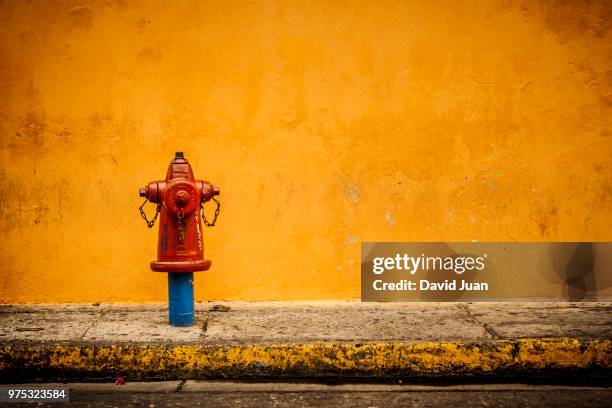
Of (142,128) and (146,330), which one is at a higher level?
(142,128)

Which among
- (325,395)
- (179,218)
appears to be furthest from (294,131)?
(325,395)

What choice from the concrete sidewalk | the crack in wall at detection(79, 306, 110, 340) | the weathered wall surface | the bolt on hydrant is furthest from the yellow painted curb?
the weathered wall surface

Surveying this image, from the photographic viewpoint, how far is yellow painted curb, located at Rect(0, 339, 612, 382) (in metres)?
4.16

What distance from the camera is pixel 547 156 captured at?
554 cm

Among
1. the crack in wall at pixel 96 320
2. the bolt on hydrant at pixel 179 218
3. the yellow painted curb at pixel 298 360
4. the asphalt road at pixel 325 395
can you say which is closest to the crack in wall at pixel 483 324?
the yellow painted curb at pixel 298 360

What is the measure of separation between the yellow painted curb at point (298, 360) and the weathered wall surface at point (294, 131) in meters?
1.28

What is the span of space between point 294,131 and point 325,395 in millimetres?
2281

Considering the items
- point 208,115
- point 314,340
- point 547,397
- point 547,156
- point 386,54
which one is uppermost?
point 386,54

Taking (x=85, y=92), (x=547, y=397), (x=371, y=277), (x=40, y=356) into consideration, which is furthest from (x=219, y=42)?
(x=547, y=397)

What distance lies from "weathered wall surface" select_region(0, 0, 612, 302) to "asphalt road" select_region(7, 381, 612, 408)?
151cm

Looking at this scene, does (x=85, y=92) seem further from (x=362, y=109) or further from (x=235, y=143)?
(x=362, y=109)

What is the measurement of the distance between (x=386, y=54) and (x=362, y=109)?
0.47m

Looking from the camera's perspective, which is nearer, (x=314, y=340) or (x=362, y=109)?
(x=314, y=340)

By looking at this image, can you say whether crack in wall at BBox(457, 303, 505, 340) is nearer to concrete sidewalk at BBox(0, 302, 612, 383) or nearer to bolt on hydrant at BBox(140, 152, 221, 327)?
concrete sidewalk at BBox(0, 302, 612, 383)
